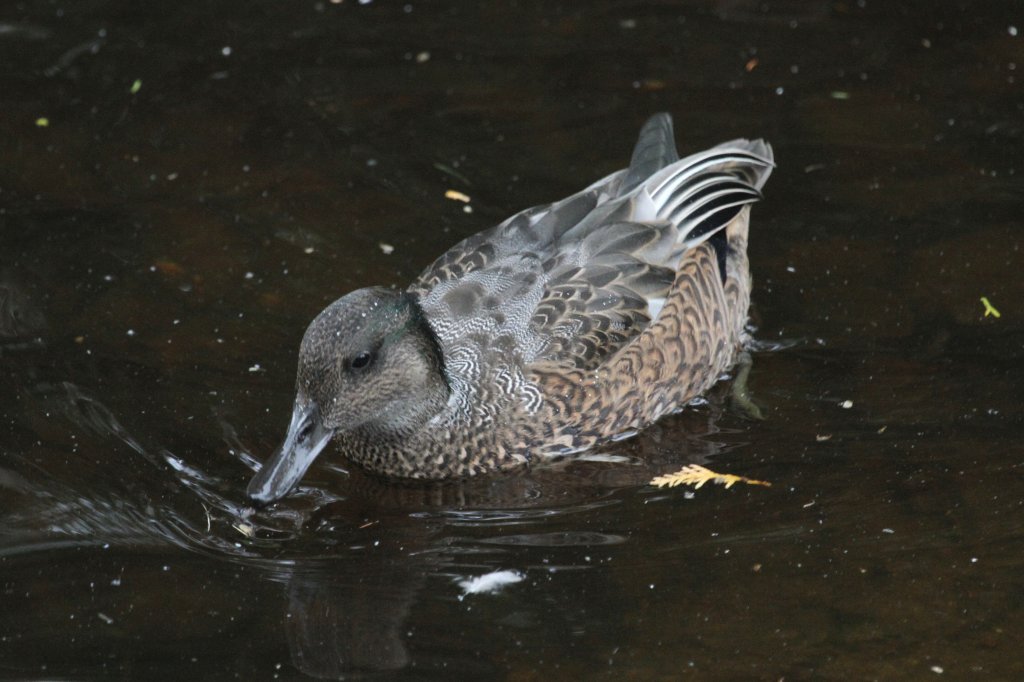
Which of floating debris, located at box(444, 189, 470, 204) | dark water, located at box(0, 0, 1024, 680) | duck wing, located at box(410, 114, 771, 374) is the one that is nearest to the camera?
dark water, located at box(0, 0, 1024, 680)

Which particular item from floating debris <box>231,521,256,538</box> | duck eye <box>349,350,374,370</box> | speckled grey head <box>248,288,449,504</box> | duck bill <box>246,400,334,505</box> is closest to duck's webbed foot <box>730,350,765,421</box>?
speckled grey head <box>248,288,449,504</box>

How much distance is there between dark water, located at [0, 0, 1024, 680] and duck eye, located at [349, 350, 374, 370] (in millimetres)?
626

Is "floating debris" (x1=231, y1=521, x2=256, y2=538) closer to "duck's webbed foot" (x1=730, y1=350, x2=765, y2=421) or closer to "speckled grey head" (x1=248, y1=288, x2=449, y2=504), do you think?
"speckled grey head" (x1=248, y1=288, x2=449, y2=504)

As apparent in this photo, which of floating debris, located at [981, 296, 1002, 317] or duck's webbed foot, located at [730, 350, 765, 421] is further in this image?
floating debris, located at [981, 296, 1002, 317]

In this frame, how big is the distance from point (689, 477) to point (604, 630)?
3.99ft

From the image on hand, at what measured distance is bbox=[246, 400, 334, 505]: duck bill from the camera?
19.7 feet

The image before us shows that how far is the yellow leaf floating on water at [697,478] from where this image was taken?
6500 millimetres

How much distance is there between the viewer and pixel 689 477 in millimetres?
6574

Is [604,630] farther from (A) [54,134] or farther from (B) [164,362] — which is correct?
(A) [54,134]

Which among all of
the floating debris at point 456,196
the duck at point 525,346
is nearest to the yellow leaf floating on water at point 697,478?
the duck at point 525,346

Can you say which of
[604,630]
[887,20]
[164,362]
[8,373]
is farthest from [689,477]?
[887,20]

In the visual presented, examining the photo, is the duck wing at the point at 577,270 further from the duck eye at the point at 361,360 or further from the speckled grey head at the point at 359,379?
the duck eye at the point at 361,360

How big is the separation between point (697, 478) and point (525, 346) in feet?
3.20

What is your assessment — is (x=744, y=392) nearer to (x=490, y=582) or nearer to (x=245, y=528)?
(x=490, y=582)
